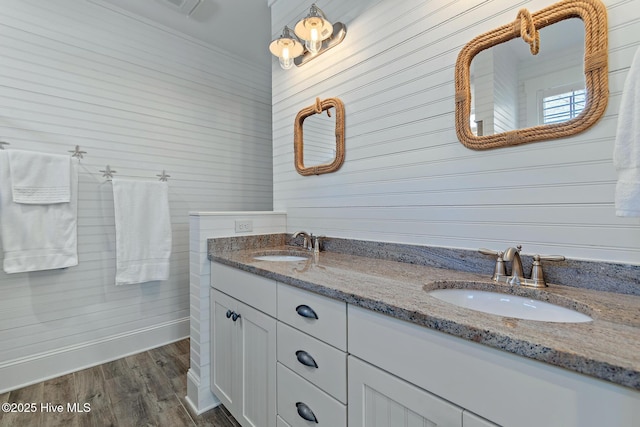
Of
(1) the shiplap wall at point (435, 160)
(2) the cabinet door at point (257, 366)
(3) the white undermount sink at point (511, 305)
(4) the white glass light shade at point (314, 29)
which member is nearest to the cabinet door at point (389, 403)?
(3) the white undermount sink at point (511, 305)

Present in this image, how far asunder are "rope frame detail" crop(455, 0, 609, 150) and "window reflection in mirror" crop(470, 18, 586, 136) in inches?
0.8

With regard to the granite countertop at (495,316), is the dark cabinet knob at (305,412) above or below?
below

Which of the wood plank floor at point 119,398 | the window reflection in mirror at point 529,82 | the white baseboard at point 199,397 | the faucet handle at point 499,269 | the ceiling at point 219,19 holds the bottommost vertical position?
the wood plank floor at point 119,398

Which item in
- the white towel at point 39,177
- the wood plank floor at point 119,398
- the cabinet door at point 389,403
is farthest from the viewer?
the white towel at point 39,177

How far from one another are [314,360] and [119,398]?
5.12 ft

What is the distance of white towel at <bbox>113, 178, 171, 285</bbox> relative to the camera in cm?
222

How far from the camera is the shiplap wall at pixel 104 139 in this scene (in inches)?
76.2

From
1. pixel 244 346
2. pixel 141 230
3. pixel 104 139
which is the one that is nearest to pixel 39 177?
pixel 104 139

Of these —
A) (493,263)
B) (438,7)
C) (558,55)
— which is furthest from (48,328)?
(558,55)

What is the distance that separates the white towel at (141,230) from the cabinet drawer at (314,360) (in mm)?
1660

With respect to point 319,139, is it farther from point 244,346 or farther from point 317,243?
point 244,346

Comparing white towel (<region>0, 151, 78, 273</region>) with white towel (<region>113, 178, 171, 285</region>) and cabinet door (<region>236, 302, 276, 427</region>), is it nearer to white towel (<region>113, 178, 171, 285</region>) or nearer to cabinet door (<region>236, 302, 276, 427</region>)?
white towel (<region>113, 178, 171, 285</region>)

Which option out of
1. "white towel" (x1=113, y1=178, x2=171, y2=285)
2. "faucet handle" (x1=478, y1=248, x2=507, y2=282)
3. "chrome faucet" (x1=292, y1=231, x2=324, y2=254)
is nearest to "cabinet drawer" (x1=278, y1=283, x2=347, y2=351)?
"faucet handle" (x1=478, y1=248, x2=507, y2=282)

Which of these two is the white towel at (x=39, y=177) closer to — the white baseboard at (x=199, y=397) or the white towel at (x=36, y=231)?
the white towel at (x=36, y=231)
